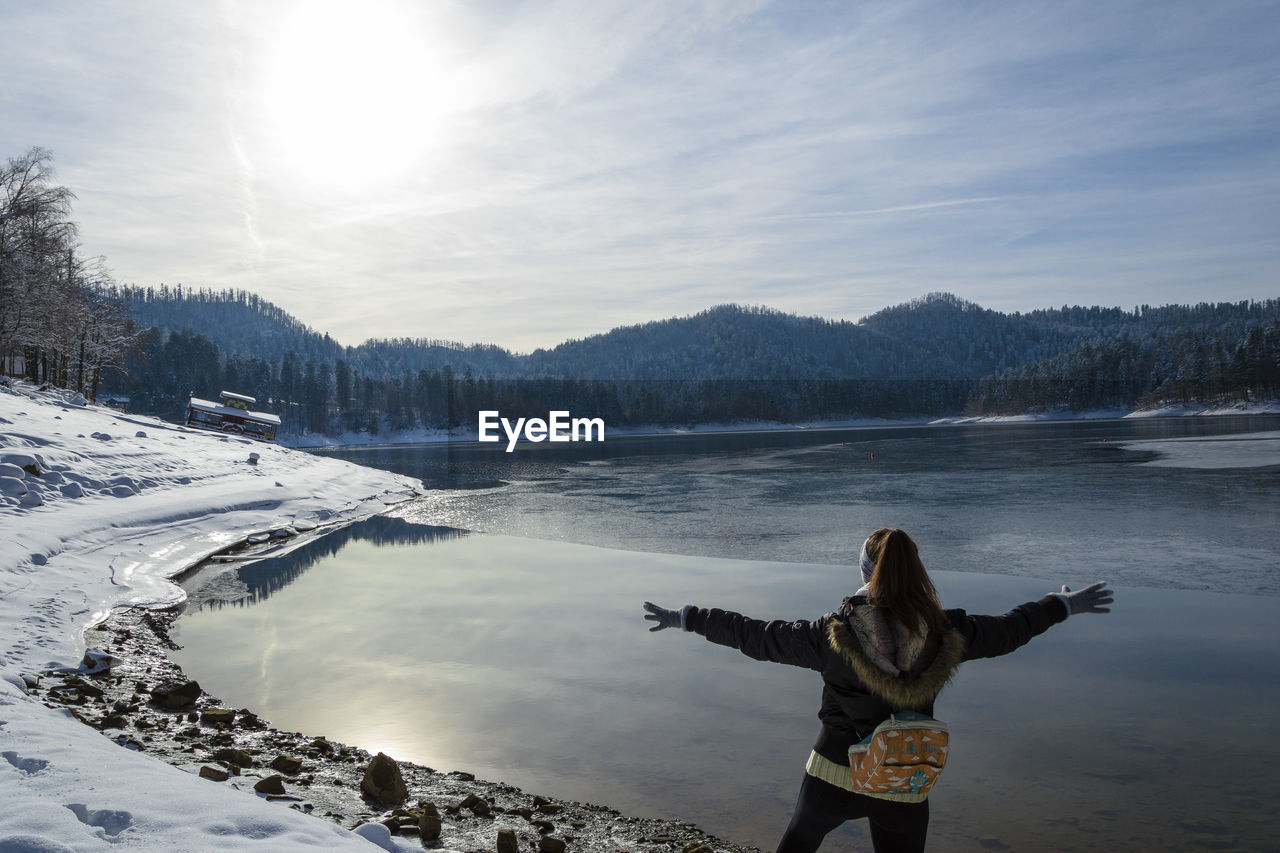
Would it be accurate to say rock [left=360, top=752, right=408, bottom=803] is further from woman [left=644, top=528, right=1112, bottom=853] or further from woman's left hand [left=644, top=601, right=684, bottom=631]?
woman [left=644, top=528, right=1112, bottom=853]

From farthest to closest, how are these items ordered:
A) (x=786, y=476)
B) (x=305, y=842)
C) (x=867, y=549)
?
(x=786, y=476) → (x=305, y=842) → (x=867, y=549)

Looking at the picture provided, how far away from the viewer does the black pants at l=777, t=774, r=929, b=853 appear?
341 cm

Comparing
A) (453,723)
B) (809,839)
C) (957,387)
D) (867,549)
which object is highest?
(957,387)

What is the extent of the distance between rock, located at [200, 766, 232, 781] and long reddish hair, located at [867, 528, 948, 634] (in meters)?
5.27

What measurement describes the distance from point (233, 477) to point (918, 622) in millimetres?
29257

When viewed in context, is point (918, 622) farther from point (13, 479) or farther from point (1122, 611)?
point (13, 479)

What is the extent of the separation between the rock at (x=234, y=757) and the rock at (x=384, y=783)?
1.06 meters

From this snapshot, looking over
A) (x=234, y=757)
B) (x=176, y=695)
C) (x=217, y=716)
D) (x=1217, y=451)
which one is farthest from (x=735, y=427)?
(x=234, y=757)

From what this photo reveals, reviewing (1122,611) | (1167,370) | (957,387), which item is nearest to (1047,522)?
(1122,611)

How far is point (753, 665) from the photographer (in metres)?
10.3

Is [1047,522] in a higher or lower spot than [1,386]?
lower

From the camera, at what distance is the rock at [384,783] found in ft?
19.3

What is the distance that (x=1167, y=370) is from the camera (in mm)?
140000

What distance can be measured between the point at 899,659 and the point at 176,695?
785 centimetres
